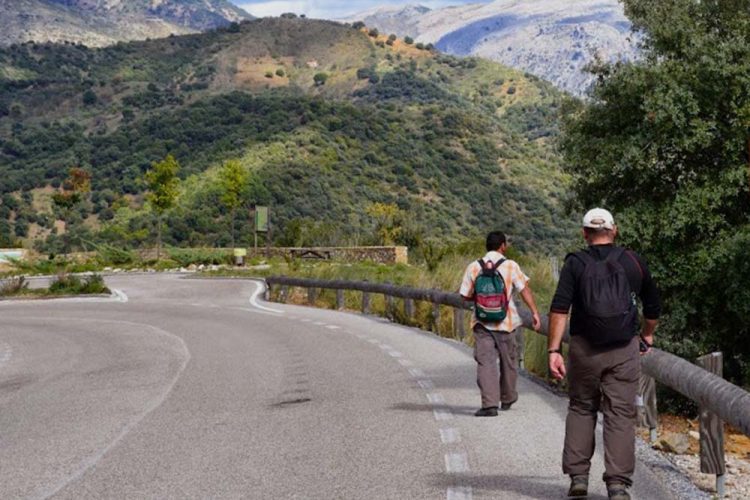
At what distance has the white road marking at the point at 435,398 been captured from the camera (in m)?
11.7

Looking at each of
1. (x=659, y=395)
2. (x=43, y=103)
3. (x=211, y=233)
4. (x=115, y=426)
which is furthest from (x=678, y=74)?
(x=43, y=103)

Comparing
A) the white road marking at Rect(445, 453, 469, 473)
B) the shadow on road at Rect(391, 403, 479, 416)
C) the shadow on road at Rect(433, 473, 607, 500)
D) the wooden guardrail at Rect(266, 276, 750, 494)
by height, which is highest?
the wooden guardrail at Rect(266, 276, 750, 494)

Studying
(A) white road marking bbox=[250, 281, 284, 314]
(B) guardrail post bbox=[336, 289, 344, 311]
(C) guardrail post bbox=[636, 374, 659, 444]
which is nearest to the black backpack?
(C) guardrail post bbox=[636, 374, 659, 444]

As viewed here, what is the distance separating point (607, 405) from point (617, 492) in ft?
1.83

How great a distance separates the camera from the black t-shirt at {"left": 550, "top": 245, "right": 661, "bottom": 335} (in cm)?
694

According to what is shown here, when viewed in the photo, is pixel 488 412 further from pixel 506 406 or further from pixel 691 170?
pixel 691 170

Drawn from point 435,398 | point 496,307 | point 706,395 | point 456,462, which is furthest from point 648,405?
point 435,398

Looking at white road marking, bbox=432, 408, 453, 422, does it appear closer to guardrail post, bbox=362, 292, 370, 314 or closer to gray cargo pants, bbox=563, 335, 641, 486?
gray cargo pants, bbox=563, 335, 641, 486

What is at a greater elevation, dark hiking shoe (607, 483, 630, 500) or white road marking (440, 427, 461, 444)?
dark hiking shoe (607, 483, 630, 500)

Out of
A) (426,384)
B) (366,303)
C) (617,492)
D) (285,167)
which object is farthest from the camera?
(285,167)

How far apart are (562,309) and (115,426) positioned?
5.45 metres

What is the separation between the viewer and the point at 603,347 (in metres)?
6.94

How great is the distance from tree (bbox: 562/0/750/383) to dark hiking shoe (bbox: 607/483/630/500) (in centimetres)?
926

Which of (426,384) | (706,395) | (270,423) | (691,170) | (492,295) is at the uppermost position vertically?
(691,170)
